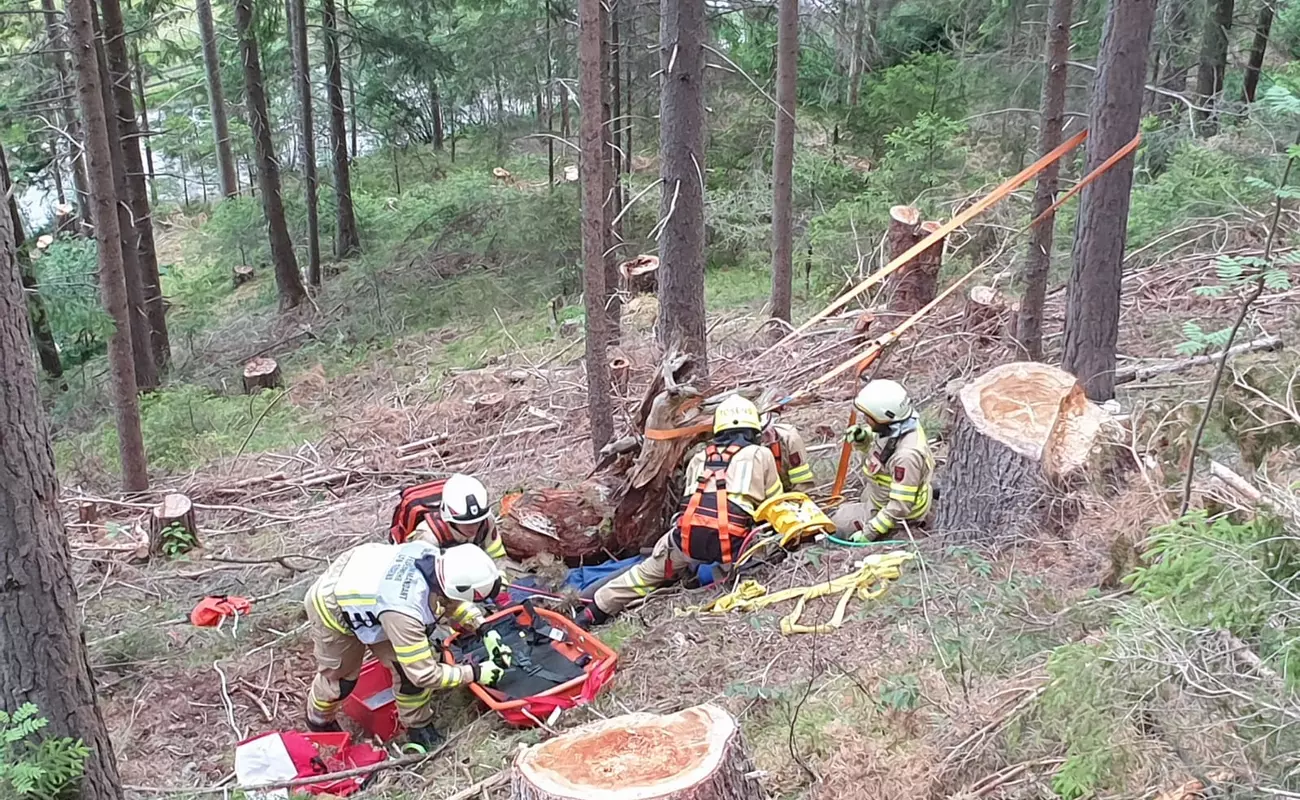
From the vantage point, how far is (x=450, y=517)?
5.87 metres

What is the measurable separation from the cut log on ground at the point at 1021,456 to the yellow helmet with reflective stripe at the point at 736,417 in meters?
1.22

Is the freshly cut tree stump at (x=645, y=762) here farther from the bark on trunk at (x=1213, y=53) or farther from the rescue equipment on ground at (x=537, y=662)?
the bark on trunk at (x=1213, y=53)

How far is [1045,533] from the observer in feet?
17.3

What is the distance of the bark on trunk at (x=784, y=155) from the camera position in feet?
36.4

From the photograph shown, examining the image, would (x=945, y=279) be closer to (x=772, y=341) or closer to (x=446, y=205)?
(x=772, y=341)

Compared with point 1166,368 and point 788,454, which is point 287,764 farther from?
point 1166,368

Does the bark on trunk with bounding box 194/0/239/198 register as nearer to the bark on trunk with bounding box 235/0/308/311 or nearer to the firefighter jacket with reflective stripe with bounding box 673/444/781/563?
the bark on trunk with bounding box 235/0/308/311

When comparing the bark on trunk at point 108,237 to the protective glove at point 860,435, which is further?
the bark on trunk at point 108,237

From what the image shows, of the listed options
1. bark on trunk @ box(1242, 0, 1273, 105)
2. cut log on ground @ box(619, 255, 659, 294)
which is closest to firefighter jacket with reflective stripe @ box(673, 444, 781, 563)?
cut log on ground @ box(619, 255, 659, 294)

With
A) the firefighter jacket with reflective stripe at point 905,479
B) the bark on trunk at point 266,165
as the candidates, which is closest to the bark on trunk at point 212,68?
the bark on trunk at point 266,165

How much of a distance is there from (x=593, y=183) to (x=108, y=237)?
4.78 m

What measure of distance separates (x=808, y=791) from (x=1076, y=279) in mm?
4588

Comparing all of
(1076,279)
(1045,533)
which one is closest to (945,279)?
(1076,279)

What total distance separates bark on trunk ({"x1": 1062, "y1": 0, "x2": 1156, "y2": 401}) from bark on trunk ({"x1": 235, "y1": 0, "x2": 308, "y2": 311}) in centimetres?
1318
